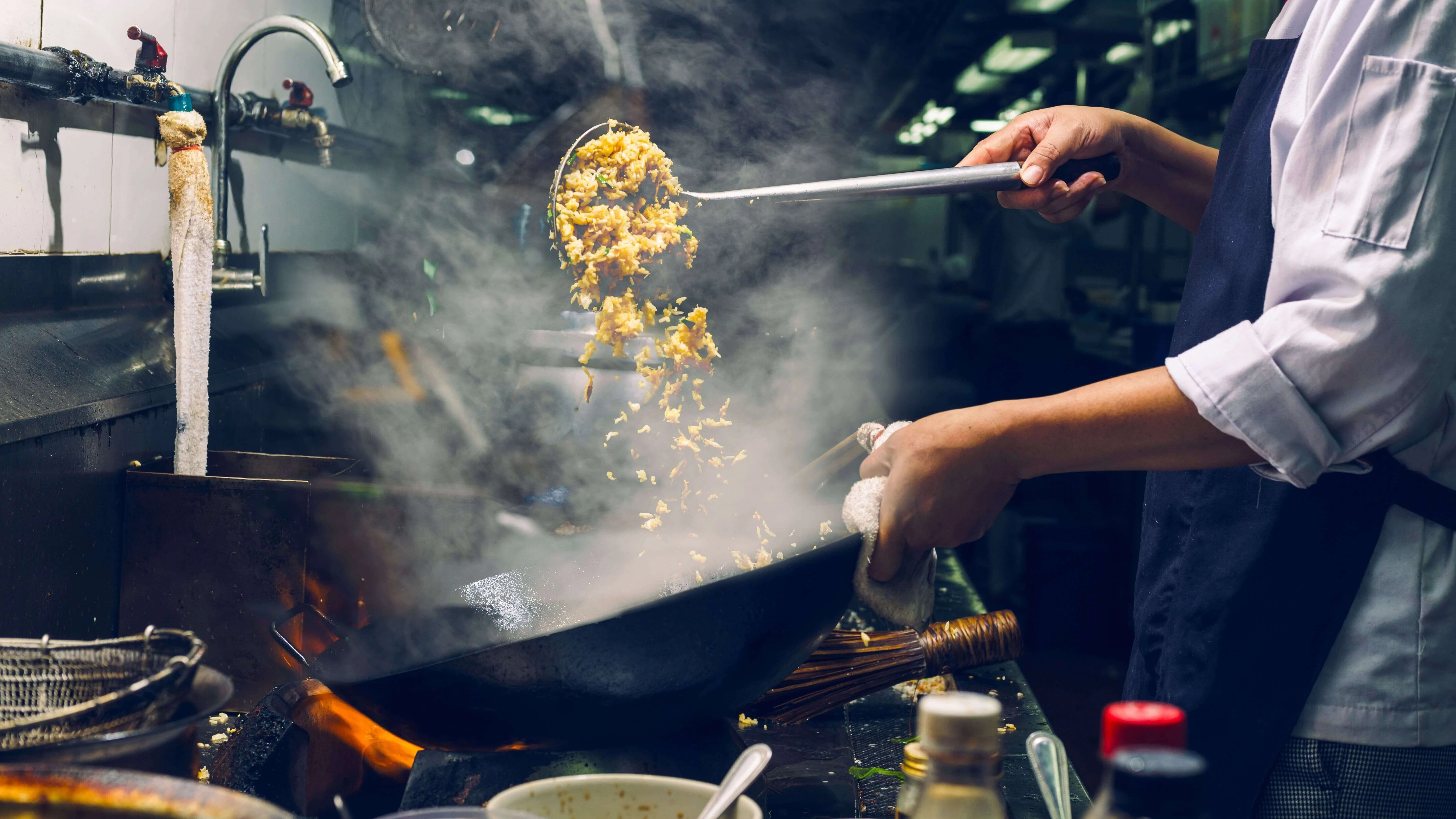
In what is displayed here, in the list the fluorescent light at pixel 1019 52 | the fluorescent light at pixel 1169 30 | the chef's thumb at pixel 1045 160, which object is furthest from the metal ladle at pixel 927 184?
the fluorescent light at pixel 1169 30

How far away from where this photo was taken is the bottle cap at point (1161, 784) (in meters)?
0.46

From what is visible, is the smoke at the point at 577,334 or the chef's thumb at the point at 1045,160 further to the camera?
the smoke at the point at 577,334

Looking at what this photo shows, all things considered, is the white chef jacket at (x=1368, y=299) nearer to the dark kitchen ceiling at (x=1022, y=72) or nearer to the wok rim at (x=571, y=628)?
the wok rim at (x=571, y=628)

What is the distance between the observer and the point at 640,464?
229cm

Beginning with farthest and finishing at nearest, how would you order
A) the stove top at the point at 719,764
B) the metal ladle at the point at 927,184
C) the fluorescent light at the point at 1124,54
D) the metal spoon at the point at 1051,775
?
1. the fluorescent light at the point at 1124,54
2. the metal ladle at the point at 927,184
3. the stove top at the point at 719,764
4. the metal spoon at the point at 1051,775

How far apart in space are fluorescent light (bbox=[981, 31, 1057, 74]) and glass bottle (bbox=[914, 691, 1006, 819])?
5.00 metres

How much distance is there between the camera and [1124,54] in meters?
6.24

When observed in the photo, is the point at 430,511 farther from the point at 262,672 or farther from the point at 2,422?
the point at 2,422

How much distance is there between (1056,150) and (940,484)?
2.29 ft

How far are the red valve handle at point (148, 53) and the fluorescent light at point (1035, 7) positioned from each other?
3.57m

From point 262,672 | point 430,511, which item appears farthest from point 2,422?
point 430,511

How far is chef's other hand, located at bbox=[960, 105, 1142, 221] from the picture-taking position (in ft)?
4.85

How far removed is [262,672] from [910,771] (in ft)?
3.90

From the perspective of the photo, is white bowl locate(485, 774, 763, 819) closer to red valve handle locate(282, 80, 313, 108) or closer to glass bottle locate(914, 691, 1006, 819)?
glass bottle locate(914, 691, 1006, 819)
